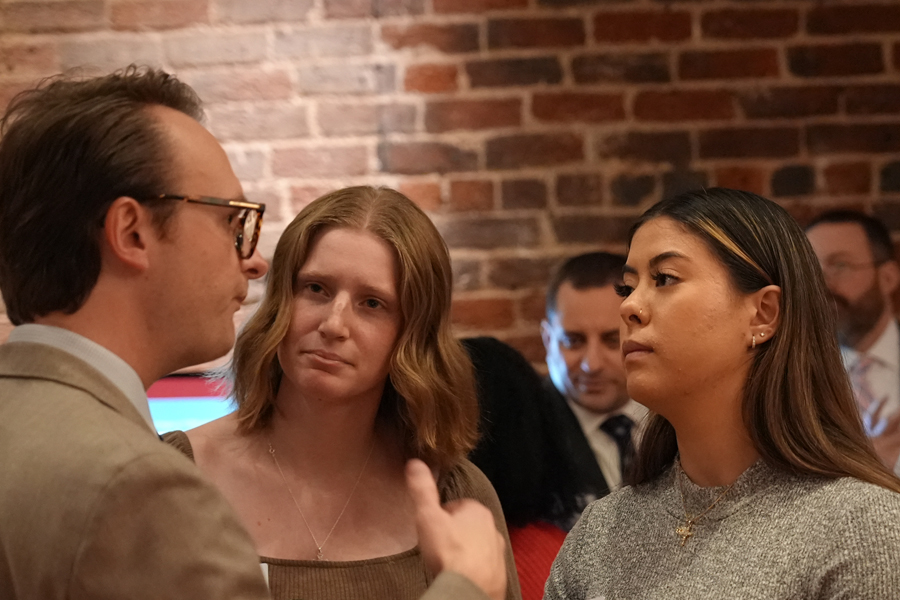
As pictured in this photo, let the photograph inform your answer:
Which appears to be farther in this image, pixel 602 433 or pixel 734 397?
pixel 602 433

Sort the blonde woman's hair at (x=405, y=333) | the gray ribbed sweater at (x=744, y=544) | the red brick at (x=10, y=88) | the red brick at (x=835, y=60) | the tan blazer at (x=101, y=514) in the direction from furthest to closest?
1. the red brick at (x=835, y=60)
2. the red brick at (x=10, y=88)
3. the blonde woman's hair at (x=405, y=333)
4. the gray ribbed sweater at (x=744, y=544)
5. the tan blazer at (x=101, y=514)

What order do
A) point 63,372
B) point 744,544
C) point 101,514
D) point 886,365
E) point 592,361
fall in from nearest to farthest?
point 101,514
point 63,372
point 744,544
point 592,361
point 886,365

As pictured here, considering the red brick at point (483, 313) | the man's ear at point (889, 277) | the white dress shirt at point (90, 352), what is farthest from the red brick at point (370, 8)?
the white dress shirt at point (90, 352)

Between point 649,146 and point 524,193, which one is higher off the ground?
point 649,146

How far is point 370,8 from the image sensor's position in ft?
8.84

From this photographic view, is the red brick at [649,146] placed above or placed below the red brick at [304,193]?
above

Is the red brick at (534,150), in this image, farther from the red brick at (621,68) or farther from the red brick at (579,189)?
the red brick at (621,68)

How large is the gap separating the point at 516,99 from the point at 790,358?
56.9 inches

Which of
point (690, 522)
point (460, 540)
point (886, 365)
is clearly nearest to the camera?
point (460, 540)

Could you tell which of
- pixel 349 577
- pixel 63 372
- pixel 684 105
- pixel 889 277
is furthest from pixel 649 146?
pixel 63 372

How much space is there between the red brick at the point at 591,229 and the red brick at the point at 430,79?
0.51 meters

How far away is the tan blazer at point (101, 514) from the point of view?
3.01 ft

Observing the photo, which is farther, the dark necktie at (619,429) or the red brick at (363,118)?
the red brick at (363,118)

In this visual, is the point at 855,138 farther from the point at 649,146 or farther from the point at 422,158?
the point at 422,158
